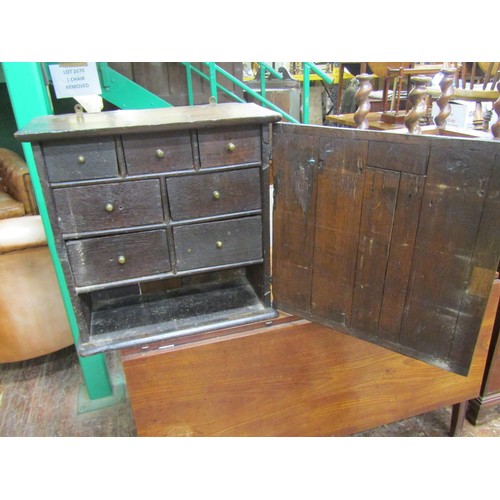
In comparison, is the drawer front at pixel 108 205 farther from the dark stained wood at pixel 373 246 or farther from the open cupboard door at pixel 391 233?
the dark stained wood at pixel 373 246

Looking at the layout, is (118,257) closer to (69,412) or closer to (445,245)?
(445,245)

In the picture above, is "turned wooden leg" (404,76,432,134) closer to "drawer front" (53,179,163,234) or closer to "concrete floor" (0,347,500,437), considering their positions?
"drawer front" (53,179,163,234)

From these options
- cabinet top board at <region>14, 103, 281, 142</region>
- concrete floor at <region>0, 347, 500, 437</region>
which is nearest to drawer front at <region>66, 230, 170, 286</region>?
cabinet top board at <region>14, 103, 281, 142</region>

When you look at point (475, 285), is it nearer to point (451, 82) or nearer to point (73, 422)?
point (451, 82)

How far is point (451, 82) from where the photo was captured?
1051 mm

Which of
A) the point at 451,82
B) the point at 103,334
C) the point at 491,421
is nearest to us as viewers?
the point at 451,82

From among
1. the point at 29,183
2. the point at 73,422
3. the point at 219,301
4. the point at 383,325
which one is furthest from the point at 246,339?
the point at 29,183

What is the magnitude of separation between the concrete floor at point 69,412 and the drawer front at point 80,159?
3.80 feet

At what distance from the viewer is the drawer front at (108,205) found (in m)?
1.04

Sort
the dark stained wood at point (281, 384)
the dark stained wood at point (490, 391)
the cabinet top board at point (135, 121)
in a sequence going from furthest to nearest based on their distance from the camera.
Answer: the dark stained wood at point (490, 391)
the dark stained wood at point (281, 384)
the cabinet top board at point (135, 121)

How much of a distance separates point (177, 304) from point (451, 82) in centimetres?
100

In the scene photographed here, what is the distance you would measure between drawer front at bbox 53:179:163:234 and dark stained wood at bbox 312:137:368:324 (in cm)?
43

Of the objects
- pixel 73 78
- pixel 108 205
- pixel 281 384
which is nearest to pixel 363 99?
pixel 108 205

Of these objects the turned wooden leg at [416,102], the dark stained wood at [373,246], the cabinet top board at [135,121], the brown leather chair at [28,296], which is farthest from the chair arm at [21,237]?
the turned wooden leg at [416,102]
